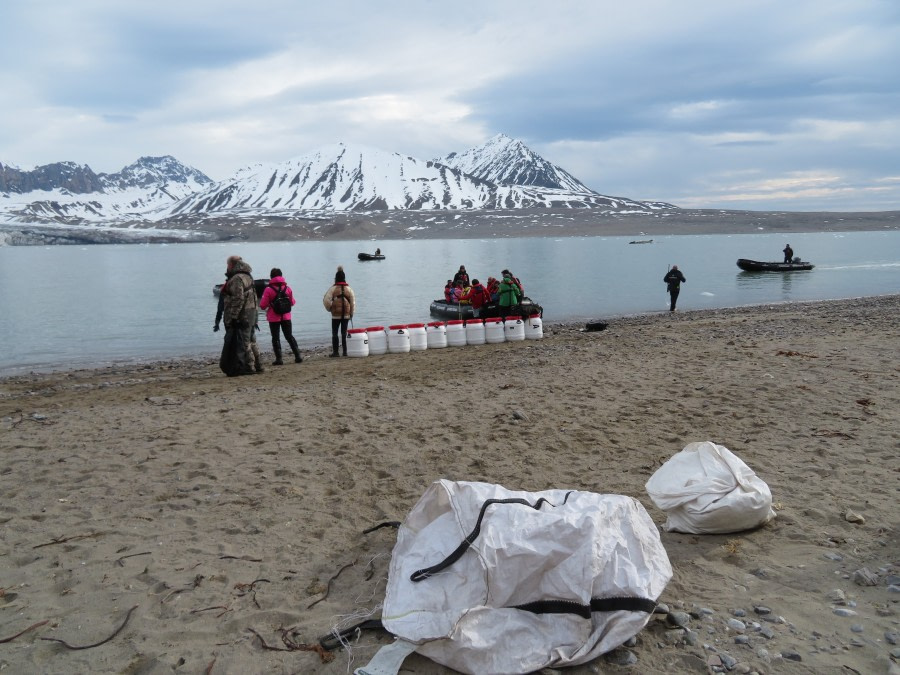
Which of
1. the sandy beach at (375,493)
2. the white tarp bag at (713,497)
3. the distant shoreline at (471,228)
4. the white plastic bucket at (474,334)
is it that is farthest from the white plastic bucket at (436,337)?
the distant shoreline at (471,228)

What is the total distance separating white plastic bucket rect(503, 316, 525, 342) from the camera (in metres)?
14.2

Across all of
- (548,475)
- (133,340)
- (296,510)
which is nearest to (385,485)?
(296,510)

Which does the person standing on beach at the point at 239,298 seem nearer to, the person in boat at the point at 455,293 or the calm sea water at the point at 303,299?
the calm sea water at the point at 303,299

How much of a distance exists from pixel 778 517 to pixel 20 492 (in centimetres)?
605

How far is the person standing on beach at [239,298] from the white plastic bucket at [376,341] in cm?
281

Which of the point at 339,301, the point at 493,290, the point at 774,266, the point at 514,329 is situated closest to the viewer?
the point at 339,301

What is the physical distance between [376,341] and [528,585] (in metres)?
10.1

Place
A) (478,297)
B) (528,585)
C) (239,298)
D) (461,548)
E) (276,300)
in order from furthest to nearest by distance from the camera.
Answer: (478,297) → (276,300) → (239,298) → (461,548) → (528,585)

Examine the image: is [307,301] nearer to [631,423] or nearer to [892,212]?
[631,423]

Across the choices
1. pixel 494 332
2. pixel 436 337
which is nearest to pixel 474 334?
pixel 494 332

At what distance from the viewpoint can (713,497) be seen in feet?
14.7

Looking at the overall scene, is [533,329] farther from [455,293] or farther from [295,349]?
[455,293]

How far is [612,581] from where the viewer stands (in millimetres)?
3336

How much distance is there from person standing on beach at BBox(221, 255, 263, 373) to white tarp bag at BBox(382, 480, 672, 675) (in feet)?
24.6
